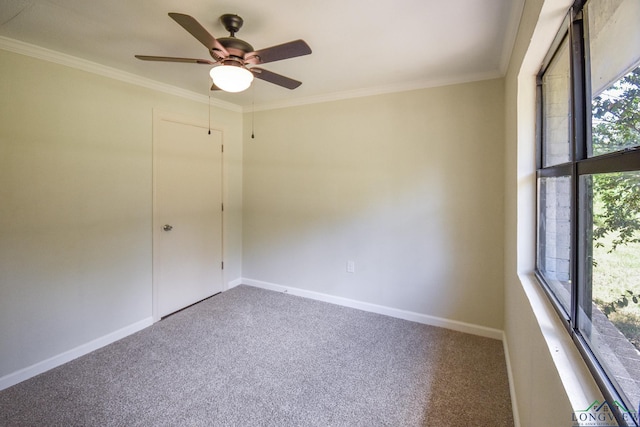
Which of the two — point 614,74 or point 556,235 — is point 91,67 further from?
point 556,235

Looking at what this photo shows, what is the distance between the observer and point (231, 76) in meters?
1.64

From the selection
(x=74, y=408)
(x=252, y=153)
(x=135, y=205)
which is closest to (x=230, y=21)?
(x=135, y=205)

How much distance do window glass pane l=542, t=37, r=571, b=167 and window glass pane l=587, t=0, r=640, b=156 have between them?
0.27 meters

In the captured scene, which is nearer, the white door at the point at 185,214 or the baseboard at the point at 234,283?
the white door at the point at 185,214

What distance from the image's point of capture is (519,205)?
71.1 inches

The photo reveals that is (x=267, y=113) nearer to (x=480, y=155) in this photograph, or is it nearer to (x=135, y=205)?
(x=135, y=205)

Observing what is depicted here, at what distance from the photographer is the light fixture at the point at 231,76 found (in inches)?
63.7

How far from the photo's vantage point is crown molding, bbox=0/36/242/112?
2.00m

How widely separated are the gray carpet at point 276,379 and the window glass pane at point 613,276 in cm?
119

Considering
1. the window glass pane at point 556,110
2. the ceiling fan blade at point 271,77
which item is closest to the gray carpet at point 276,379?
the window glass pane at point 556,110

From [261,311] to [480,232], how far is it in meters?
2.31

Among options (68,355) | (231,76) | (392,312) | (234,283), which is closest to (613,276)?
(231,76)

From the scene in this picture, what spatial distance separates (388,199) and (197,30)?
2.17 meters

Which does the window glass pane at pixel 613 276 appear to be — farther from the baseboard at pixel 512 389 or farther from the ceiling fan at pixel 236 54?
the ceiling fan at pixel 236 54
